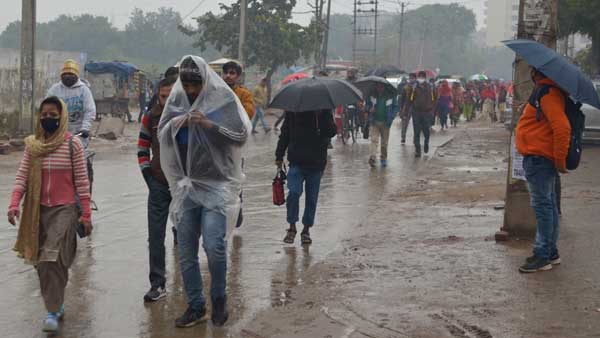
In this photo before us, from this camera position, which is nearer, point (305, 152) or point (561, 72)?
point (561, 72)

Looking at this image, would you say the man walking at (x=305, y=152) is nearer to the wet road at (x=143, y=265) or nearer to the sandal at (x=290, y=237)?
the sandal at (x=290, y=237)

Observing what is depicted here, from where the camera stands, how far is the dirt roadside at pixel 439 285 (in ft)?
20.6

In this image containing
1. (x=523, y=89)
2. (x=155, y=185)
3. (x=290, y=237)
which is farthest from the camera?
(x=290, y=237)

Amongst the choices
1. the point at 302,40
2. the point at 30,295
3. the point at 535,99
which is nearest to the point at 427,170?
the point at 535,99

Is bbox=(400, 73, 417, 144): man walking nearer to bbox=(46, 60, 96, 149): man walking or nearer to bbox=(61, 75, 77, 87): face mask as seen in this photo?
bbox=(46, 60, 96, 149): man walking

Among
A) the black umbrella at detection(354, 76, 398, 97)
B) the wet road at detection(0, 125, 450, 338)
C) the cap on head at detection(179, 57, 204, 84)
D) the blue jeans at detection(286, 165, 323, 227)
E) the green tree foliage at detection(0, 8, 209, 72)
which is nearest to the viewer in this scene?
the cap on head at detection(179, 57, 204, 84)

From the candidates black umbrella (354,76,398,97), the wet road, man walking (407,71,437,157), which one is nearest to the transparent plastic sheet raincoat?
the wet road

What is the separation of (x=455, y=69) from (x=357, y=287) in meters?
121

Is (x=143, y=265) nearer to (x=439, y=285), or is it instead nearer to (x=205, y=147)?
(x=205, y=147)

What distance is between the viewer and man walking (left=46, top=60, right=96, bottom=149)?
1016cm

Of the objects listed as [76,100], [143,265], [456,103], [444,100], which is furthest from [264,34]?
[143,265]

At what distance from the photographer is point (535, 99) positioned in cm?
747

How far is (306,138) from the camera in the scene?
9328mm

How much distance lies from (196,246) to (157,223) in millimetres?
832
